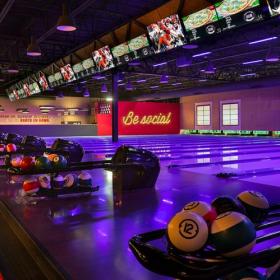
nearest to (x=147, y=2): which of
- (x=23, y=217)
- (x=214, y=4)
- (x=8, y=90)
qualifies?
(x=214, y=4)

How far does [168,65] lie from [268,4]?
10.9 m

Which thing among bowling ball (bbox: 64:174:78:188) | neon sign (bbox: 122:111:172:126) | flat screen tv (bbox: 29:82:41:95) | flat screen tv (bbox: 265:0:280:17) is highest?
flat screen tv (bbox: 29:82:41:95)

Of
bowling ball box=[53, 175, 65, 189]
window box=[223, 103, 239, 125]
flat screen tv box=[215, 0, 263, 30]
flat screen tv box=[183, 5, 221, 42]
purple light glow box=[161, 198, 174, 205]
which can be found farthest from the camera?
window box=[223, 103, 239, 125]

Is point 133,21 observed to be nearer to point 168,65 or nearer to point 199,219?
point 168,65

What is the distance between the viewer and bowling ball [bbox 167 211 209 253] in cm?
147

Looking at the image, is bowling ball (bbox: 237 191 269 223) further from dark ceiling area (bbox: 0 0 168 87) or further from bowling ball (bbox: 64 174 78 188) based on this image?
dark ceiling area (bbox: 0 0 168 87)

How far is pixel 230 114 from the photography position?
20.3m

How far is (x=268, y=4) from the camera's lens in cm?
502

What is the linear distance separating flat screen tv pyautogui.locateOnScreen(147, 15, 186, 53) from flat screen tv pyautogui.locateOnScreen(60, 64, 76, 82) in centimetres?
591

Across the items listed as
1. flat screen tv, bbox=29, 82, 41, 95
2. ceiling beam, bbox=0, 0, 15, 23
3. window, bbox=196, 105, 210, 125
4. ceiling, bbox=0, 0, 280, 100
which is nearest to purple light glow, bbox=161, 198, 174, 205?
ceiling, bbox=0, 0, 280, 100

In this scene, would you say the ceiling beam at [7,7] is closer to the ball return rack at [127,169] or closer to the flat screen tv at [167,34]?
the flat screen tv at [167,34]

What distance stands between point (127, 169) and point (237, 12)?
3.19 metres

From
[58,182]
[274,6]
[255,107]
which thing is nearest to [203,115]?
[255,107]

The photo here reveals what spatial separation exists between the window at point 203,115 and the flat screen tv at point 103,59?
12.4m
